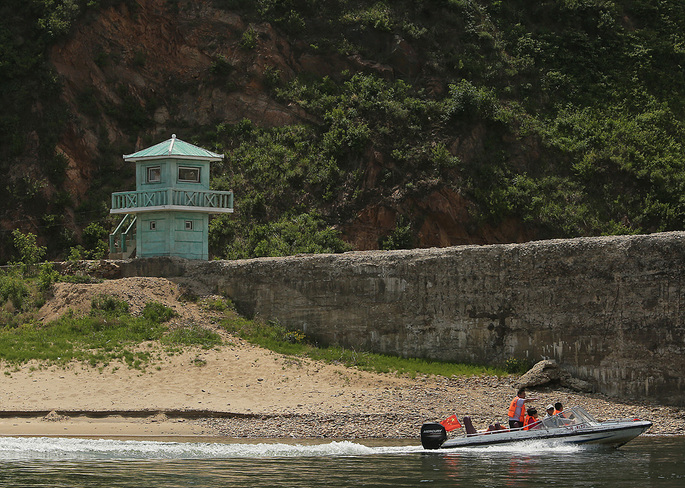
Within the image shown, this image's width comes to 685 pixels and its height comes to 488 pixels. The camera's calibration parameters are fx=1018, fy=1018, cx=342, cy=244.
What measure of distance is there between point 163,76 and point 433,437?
93.3ft

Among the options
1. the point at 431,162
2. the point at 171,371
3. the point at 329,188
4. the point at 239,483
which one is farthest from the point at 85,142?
the point at 239,483

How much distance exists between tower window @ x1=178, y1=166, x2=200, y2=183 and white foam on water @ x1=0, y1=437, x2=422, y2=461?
43.9ft

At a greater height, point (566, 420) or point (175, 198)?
point (175, 198)

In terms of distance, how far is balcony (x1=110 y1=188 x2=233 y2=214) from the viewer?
1241 inches

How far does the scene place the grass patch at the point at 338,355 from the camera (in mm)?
26438

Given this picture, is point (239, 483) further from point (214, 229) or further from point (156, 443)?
point (214, 229)

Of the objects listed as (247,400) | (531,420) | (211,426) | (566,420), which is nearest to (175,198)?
(247,400)

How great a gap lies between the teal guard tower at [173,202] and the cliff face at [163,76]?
29.3 feet

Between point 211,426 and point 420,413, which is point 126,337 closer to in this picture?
point 211,426

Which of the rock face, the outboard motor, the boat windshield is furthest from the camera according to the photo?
the rock face

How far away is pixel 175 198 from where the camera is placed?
31594mm

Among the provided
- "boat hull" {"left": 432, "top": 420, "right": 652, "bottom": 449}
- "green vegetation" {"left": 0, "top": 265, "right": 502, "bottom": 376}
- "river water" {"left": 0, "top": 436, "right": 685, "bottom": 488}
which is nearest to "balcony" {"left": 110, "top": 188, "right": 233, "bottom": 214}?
"green vegetation" {"left": 0, "top": 265, "right": 502, "bottom": 376}

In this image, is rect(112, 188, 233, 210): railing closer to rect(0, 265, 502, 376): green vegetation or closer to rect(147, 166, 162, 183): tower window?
rect(147, 166, 162, 183): tower window

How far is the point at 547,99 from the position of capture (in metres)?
42.5
